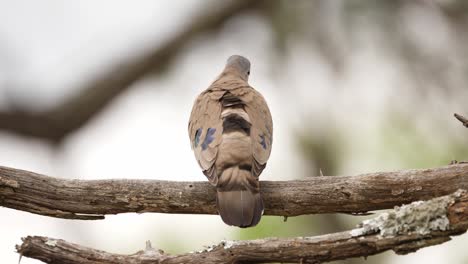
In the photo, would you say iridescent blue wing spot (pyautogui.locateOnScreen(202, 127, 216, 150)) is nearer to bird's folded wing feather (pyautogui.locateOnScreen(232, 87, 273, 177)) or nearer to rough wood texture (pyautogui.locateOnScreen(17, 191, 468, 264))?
bird's folded wing feather (pyautogui.locateOnScreen(232, 87, 273, 177))

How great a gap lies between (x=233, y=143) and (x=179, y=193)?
597 millimetres

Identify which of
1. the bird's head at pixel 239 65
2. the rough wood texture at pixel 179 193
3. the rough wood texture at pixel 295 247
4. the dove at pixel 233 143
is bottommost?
the rough wood texture at pixel 295 247

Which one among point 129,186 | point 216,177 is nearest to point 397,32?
point 216,177

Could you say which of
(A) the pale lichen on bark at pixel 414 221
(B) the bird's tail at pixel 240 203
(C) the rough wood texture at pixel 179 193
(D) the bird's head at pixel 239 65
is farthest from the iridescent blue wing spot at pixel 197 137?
(A) the pale lichen on bark at pixel 414 221

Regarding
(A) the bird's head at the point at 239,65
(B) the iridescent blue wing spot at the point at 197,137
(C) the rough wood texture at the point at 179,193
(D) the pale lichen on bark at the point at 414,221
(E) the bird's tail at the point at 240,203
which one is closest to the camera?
(D) the pale lichen on bark at the point at 414,221

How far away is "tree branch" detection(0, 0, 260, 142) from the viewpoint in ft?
17.9

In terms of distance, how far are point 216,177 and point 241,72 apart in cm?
170

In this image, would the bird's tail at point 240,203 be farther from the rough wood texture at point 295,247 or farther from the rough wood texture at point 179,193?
the rough wood texture at point 295,247

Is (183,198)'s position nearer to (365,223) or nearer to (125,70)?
(365,223)

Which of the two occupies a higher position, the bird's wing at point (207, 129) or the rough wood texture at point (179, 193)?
the bird's wing at point (207, 129)

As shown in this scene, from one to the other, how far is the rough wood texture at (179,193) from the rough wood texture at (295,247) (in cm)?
53

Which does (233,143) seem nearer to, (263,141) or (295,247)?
(263,141)

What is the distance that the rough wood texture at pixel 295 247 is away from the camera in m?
3.36

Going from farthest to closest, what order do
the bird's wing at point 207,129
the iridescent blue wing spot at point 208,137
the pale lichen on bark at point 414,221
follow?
the iridescent blue wing spot at point 208,137 < the bird's wing at point 207,129 < the pale lichen on bark at point 414,221
